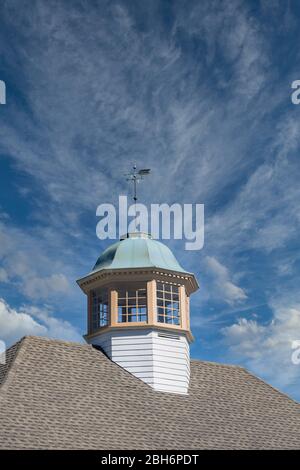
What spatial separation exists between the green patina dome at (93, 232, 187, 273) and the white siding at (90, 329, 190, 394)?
2.57 meters

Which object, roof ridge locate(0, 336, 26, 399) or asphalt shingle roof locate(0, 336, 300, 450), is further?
roof ridge locate(0, 336, 26, 399)

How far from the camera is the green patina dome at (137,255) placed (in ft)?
87.0

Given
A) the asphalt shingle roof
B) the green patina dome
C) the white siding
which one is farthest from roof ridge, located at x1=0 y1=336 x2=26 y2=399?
the green patina dome

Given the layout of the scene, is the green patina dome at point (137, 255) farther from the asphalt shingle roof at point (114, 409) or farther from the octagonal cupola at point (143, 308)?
the asphalt shingle roof at point (114, 409)

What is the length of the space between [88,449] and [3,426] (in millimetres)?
2364

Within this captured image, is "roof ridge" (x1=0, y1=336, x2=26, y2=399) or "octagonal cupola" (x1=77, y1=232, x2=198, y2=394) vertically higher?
"octagonal cupola" (x1=77, y1=232, x2=198, y2=394)

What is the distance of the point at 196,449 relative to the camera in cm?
2098

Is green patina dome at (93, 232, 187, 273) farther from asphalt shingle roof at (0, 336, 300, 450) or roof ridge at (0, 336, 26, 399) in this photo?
roof ridge at (0, 336, 26, 399)

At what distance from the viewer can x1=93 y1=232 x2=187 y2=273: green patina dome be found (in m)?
26.5

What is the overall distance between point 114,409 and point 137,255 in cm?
689

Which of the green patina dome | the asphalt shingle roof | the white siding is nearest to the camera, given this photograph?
the asphalt shingle roof

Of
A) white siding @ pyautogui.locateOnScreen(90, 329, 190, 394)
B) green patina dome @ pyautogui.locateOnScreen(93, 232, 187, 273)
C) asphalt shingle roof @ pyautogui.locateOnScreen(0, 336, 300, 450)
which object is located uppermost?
green patina dome @ pyautogui.locateOnScreen(93, 232, 187, 273)

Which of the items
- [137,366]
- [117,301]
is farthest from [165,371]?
[117,301]

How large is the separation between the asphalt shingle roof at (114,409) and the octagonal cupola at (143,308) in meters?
0.63
